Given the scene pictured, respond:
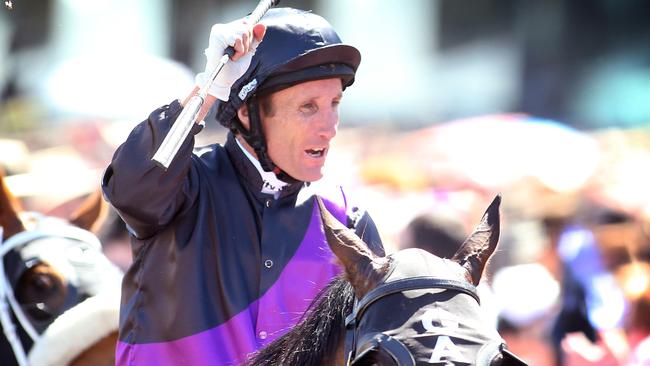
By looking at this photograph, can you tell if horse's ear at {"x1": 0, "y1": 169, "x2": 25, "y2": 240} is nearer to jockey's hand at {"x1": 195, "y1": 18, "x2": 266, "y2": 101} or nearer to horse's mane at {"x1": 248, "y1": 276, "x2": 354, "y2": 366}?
jockey's hand at {"x1": 195, "y1": 18, "x2": 266, "y2": 101}

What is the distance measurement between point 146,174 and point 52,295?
1683mm

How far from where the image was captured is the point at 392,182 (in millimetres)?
7883

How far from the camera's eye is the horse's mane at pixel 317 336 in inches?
103

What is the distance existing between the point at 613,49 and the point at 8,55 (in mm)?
8914

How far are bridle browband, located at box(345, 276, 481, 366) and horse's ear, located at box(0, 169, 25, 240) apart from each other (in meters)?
2.56

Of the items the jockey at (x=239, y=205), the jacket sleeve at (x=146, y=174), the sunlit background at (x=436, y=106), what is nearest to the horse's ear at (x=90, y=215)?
the sunlit background at (x=436, y=106)

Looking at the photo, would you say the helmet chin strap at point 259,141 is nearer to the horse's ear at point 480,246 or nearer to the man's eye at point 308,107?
the man's eye at point 308,107

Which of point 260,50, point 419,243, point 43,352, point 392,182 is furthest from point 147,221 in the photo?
point 392,182

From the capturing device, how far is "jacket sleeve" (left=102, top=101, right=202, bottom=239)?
3107 mm

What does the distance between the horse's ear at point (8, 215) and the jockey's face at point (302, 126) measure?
Answer: 164cm

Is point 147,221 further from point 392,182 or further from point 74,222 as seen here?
point 392,182

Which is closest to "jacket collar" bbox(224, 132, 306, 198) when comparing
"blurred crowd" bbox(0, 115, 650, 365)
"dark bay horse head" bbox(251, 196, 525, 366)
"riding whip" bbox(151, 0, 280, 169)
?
"riding whip" bbox(151, 0, 280, 169)

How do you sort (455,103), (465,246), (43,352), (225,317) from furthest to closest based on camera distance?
(455,103)
(43,352)
(225,317)
(465,246)

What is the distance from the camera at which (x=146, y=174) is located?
3.13m
